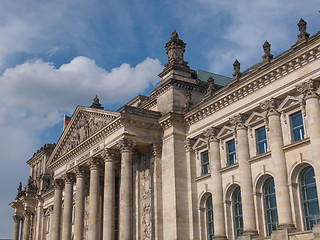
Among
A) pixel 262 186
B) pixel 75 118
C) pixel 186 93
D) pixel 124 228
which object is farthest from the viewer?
pixel 75 118

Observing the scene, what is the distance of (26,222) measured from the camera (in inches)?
2308

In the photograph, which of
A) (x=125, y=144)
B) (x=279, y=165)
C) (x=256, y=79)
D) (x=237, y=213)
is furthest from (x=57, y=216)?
(x=279, y=165)

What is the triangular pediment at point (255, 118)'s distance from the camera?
2692 cm

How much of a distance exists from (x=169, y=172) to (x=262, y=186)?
7481 millimetres

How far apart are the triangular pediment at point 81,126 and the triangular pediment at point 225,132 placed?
7365mm

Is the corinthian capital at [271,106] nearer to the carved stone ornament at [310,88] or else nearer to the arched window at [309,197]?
the carved stone ornament at [310,88]

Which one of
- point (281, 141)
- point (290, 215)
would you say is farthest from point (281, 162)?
point (290, 215)

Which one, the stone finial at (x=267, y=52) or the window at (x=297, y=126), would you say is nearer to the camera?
the window at (x=297, y=126)

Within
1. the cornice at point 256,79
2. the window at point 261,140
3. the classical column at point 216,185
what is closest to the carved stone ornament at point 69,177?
the cornice at point 256,79

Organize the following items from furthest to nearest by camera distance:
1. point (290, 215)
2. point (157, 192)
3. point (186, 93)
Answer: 1. point (186, 93)
2. point (157, 192)
3. point (290, 215)

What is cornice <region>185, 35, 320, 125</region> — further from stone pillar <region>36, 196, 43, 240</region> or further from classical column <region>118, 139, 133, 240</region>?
stone pillar <region>36, 196, 43, 240</region>

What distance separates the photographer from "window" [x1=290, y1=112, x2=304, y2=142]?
81.0 ft

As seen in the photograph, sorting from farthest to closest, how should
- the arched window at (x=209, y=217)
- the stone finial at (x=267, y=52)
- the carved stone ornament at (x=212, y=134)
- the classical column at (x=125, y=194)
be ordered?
the arched window at (x=209, y=217)
the carved stone ornament at (x=212, y=134)
the classical column at (x=125, y=194)
the stone finial at (x=267, y=52)

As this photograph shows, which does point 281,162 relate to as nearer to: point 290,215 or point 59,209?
point 290,215
